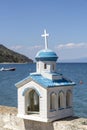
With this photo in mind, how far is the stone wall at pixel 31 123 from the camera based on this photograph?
38.2 ft

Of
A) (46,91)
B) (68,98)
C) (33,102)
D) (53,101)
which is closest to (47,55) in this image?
(46,91)

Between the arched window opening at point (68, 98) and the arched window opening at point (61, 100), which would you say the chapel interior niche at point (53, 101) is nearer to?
the arched window opening at point (61, 100)

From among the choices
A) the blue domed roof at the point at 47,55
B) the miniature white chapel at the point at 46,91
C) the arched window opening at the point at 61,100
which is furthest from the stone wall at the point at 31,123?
the blue domed roof at the point at 47,55

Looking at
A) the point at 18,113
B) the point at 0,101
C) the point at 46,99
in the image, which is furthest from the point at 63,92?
the point at 0,101

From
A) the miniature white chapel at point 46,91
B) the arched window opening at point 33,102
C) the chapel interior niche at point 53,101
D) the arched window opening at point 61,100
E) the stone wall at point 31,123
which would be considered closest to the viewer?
the stone wall at point 31,123

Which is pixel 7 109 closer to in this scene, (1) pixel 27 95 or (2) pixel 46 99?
(1) pixel 27 95

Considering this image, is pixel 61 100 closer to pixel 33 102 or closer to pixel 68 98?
pixel 68 98

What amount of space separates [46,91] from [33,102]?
156cm

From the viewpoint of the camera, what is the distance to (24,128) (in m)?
13.0

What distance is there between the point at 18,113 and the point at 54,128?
1563 mm

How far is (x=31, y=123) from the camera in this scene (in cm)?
1278

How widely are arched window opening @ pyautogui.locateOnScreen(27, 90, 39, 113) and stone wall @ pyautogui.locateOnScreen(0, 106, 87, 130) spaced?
1.95 ft

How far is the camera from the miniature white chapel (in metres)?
12.1

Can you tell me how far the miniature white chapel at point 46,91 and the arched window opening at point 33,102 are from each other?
0.23 ft
